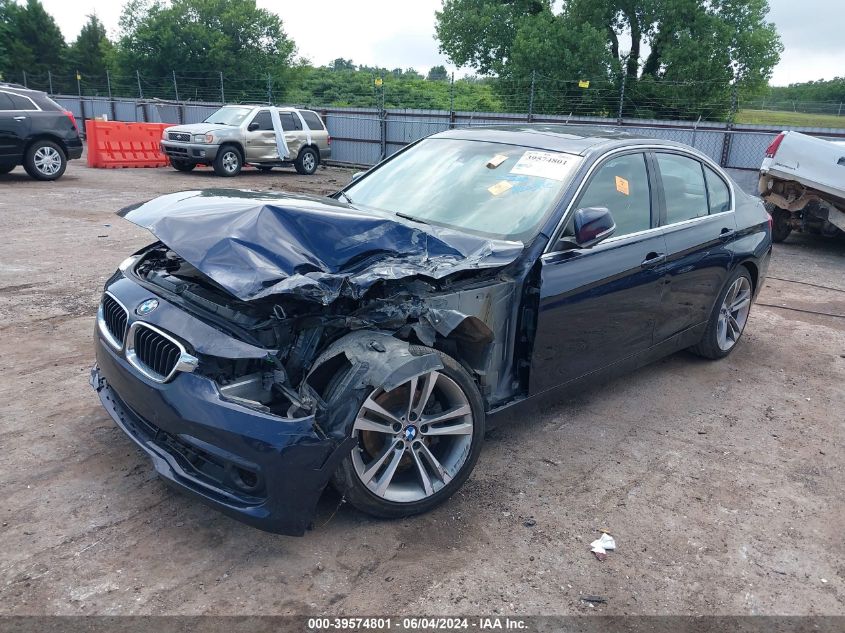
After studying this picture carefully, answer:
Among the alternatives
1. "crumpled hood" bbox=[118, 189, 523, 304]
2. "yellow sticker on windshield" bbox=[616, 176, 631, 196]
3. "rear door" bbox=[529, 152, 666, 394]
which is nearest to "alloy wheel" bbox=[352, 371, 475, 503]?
"crumpled hood" bbox=[118, 189, 523, 304]

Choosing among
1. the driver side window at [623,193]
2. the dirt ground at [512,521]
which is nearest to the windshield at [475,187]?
the driver side window at [623,193]

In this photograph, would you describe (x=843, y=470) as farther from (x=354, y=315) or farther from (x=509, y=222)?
(x=354, y=315)

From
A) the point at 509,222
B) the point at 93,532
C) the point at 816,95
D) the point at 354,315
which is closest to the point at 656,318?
the point at 509,222

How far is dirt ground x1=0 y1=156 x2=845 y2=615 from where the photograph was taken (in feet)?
8.97

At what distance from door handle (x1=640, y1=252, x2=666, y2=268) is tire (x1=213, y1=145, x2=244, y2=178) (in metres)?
14.3

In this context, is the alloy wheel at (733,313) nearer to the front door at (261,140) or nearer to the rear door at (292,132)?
the front door at (261,140)

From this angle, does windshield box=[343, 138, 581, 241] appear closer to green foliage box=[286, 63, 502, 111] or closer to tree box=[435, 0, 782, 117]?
green foliage box=[286, 63, 502, 111]

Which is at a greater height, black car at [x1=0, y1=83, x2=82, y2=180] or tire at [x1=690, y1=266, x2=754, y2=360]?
black car at [x1=0, y1=83, x2=82, y2=180]

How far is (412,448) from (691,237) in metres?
2.69

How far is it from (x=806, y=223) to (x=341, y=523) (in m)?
9.83

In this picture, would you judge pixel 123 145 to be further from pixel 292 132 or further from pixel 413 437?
pixel 413 437

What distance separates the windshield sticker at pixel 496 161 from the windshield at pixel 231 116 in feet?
47.2

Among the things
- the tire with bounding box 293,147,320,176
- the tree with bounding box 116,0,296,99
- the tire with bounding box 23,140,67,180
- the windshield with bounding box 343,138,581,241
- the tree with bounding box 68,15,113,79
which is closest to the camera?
the windshield with bounding box 343,138,581,241

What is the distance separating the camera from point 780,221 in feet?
35.4
